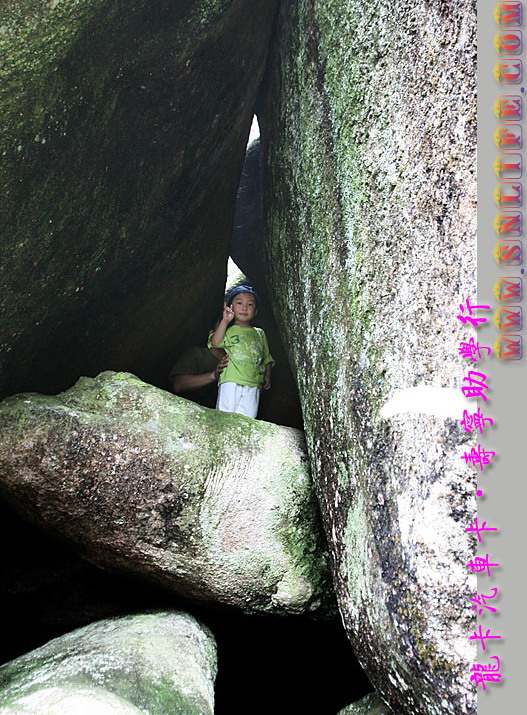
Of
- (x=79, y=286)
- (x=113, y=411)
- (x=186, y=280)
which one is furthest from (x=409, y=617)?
(x=186, y=280)

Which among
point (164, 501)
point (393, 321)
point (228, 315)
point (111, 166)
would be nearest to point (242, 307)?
point (228, 315)

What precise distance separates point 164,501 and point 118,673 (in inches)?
30.6

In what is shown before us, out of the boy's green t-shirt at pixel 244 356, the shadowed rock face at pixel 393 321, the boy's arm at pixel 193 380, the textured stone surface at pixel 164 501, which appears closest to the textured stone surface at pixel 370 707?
the shadowed rock face at pixel 393 321

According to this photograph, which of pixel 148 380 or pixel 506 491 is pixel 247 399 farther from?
pixel 506 491

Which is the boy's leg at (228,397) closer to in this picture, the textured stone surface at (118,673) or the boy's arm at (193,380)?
the boy's arm at (193,380)

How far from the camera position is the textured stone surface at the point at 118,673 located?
8.11 ft

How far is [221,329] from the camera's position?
4438mm

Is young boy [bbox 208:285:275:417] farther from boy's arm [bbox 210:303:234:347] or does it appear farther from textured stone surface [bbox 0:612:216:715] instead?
textured stone surface [bbox 0:612:216:715]

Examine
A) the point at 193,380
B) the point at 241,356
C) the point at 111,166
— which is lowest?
the point at 193,380

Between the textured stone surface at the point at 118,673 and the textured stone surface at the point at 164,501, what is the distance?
0.29 meters

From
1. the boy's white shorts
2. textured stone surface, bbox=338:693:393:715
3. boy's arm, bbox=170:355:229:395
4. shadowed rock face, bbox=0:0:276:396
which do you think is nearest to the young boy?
the boy's white shorts

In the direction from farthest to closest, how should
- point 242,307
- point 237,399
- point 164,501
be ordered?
1. point 242,307
2. point 237,399
3. point 164,501

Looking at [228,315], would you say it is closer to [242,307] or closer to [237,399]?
[242,307]

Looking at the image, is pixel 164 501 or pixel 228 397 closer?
pixel 164 501
